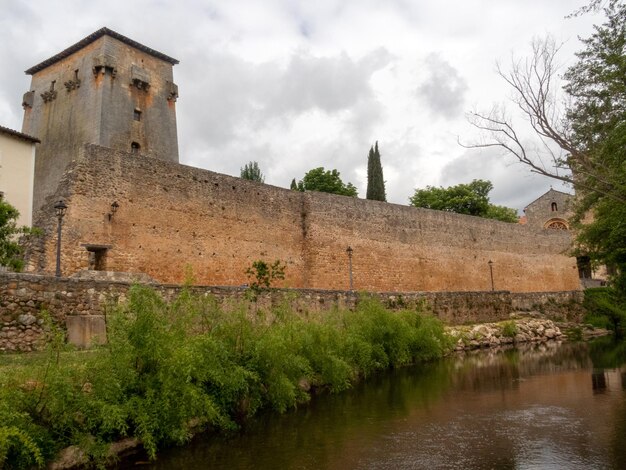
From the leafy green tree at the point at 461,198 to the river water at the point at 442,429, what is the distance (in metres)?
34.2

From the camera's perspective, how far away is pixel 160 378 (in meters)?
6.82

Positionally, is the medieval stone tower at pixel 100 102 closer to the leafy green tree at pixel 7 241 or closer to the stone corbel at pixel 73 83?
the stone corbel at pixel 73 83

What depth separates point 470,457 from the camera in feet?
22.2

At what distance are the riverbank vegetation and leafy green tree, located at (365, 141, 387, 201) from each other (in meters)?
29.5

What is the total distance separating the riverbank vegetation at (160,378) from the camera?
19.1 feet

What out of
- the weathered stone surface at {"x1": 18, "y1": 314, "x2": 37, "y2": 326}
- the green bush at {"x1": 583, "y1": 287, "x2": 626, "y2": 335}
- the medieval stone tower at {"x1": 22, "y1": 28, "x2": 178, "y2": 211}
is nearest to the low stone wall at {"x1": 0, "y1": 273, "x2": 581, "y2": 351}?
the weathered stone surface at {"x1": 18, "y1": 314, "x2": 37, "y2": 326}

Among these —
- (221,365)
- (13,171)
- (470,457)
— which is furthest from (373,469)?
(13,171)

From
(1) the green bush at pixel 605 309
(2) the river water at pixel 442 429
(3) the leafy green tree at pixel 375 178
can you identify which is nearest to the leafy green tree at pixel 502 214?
(3) the leafy green tree at pixel 375 178

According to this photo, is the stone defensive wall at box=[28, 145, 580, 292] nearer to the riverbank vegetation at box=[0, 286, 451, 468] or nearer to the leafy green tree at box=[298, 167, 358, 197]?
the riverbank vegetation at box=[0, 286, 451, 468]

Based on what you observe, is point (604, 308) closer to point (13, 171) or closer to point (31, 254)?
point (31, 254)

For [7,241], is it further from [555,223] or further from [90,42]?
[555,223]

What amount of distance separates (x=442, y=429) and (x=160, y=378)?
4328 millimetres

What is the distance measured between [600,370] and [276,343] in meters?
9.80

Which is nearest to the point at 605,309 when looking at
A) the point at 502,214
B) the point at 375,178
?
the point at 375,178
